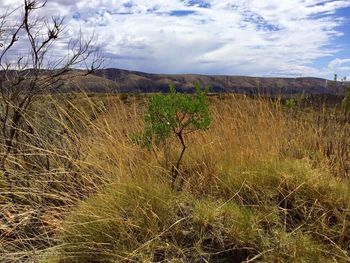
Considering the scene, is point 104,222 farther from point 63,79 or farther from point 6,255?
point 63,79

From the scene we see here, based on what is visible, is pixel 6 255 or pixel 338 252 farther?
pixel 6 255

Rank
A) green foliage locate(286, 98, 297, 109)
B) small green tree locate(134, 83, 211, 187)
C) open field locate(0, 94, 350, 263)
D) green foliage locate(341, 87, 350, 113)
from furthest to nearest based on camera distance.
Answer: green foliage locate(286, 98, 297, 109) < green foliage locate(341, 87, 350, 113) < small green tree locate(134, 83, 211, 187) < open field locate(0, 94, 350, 263)

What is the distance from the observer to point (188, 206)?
12.6 ft

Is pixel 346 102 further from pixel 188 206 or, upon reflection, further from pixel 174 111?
pixel 188 206

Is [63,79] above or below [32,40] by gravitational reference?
below

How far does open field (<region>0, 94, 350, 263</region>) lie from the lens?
10.8ft

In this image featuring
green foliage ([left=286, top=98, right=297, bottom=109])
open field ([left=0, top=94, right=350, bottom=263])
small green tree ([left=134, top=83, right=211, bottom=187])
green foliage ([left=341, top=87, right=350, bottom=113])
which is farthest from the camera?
green foliage ([left=286, top=98, right=297, bottom=109])

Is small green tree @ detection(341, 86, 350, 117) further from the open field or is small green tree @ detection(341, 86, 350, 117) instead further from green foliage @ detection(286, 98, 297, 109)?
the open field

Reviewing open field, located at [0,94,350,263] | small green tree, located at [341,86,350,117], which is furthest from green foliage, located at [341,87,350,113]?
open field, located at [0,94,350,263]

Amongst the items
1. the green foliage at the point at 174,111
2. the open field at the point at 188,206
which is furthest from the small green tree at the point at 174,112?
the open field at the point at 188,206

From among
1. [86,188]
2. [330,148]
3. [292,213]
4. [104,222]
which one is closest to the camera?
[104,222]

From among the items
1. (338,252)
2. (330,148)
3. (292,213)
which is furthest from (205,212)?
(330,148)

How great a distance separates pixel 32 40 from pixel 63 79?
0.61 m

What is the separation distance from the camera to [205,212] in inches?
141
